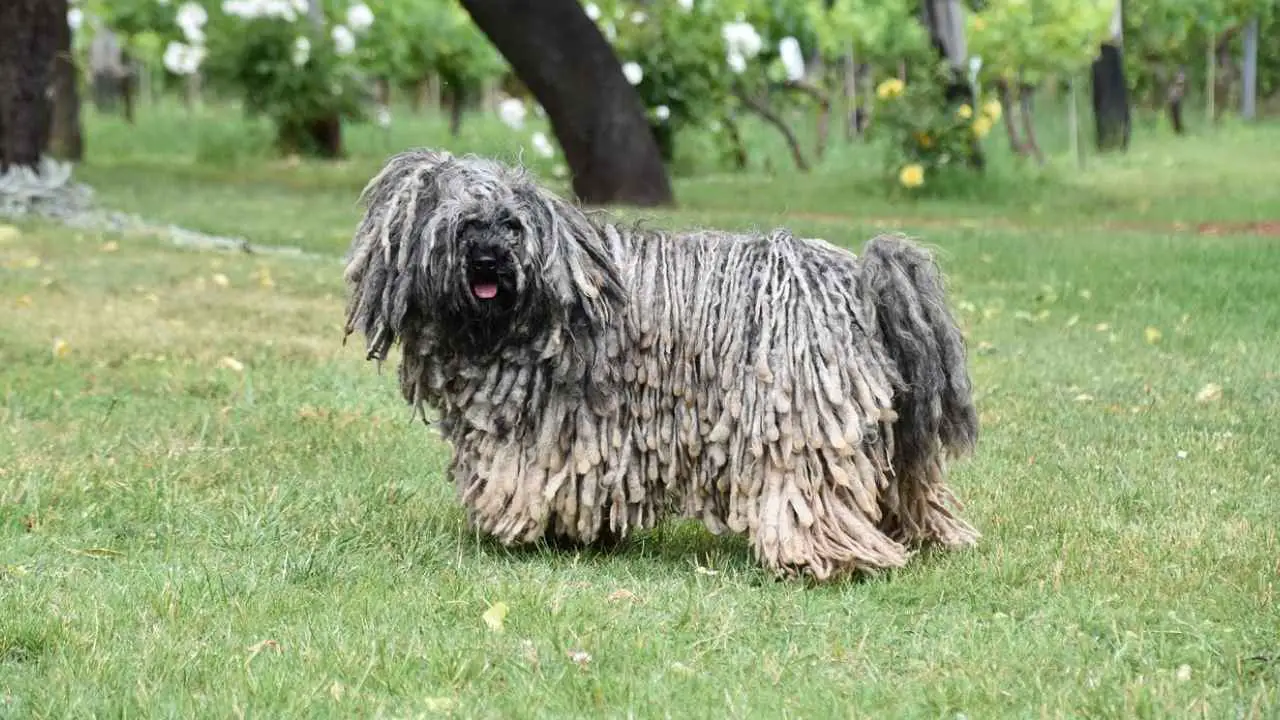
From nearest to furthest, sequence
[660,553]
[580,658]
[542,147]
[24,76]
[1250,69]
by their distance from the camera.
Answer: [580,658], [660,553], [24,76], [542,147], [1250,69]

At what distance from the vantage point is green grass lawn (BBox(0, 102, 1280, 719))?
4.46m

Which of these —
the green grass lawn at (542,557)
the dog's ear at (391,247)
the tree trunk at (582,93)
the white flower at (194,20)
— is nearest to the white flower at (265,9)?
the white flower at (194,20)

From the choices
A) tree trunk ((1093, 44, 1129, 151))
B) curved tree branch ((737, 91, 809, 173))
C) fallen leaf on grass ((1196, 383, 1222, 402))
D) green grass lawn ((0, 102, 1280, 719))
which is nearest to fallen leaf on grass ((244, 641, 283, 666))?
green grass lawn ((0, 102, 1280, 719))

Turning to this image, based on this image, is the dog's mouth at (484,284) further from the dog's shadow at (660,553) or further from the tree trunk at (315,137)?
the tree trunk at (315,137)

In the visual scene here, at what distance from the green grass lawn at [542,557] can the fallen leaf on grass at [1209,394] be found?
2 cm

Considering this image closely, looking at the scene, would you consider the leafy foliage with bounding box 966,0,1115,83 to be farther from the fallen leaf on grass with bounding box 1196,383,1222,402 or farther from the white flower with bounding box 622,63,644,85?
the fallen leaf on grass with bounding box 1196,383,1222,402

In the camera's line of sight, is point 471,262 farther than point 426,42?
No

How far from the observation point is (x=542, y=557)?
5.86 metres

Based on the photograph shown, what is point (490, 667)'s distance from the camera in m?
4.62

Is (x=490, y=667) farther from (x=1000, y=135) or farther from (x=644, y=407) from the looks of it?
(x=1000, y=135)

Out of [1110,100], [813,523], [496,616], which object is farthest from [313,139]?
[496,616]

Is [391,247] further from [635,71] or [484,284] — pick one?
[635,71]

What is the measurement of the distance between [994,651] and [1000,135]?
1135 inches

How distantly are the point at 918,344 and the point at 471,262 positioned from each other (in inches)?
58.3
